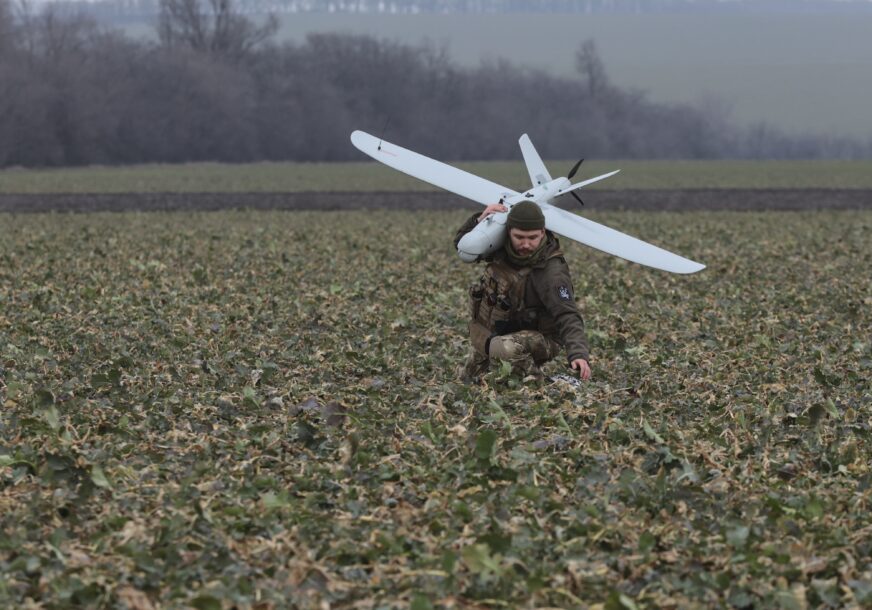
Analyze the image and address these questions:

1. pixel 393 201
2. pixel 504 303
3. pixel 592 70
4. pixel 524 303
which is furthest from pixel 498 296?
pixel 592 70

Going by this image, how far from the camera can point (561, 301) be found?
10.4 metres

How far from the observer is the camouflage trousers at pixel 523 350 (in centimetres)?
1068

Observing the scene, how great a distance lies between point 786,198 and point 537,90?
→ 3507 inches

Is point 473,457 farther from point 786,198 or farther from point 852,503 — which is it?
point 786,198

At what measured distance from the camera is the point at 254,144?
104 m

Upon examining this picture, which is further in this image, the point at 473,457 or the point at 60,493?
the point at 473,457

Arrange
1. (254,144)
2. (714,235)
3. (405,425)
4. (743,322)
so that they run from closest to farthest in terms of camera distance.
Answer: (405,425), (743,322), (714,235), (254,144)

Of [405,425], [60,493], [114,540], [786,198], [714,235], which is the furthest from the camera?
[786,198]

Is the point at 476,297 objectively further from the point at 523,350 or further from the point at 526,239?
the point at 526,239

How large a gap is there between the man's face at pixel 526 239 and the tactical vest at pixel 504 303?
10.5 inches

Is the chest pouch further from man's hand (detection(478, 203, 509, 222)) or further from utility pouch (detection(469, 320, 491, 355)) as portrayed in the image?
man's hand (detection(478, 203, 509, 222))

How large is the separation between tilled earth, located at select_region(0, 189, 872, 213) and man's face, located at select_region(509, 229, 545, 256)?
3034 cm

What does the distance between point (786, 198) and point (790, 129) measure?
10261cm

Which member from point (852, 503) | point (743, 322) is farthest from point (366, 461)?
point (743, 322)
